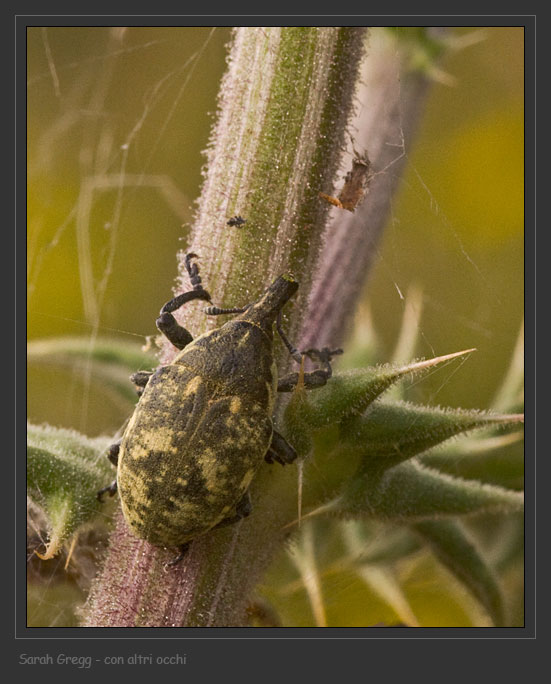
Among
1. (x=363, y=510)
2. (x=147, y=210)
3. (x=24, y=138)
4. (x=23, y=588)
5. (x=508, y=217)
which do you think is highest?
(x=508, y=217)

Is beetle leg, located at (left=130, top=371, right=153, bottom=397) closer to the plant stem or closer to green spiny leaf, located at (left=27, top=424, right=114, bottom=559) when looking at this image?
green spiny leaf, located at (left=27, top=424, right=114, bottom=559)

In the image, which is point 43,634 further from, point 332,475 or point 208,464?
point 332,475

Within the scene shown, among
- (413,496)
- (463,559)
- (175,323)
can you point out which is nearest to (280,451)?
(413,496)

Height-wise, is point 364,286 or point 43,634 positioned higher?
point 364,286

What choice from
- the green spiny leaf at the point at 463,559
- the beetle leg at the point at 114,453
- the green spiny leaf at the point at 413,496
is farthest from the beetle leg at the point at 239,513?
the green spiny leaf at the point at 463,559

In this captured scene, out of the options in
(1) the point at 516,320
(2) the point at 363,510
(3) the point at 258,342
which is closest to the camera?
(2) the point at 363,510

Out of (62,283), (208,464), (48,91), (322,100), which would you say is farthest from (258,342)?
(48,91)

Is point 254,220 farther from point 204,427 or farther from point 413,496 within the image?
point 413,496
